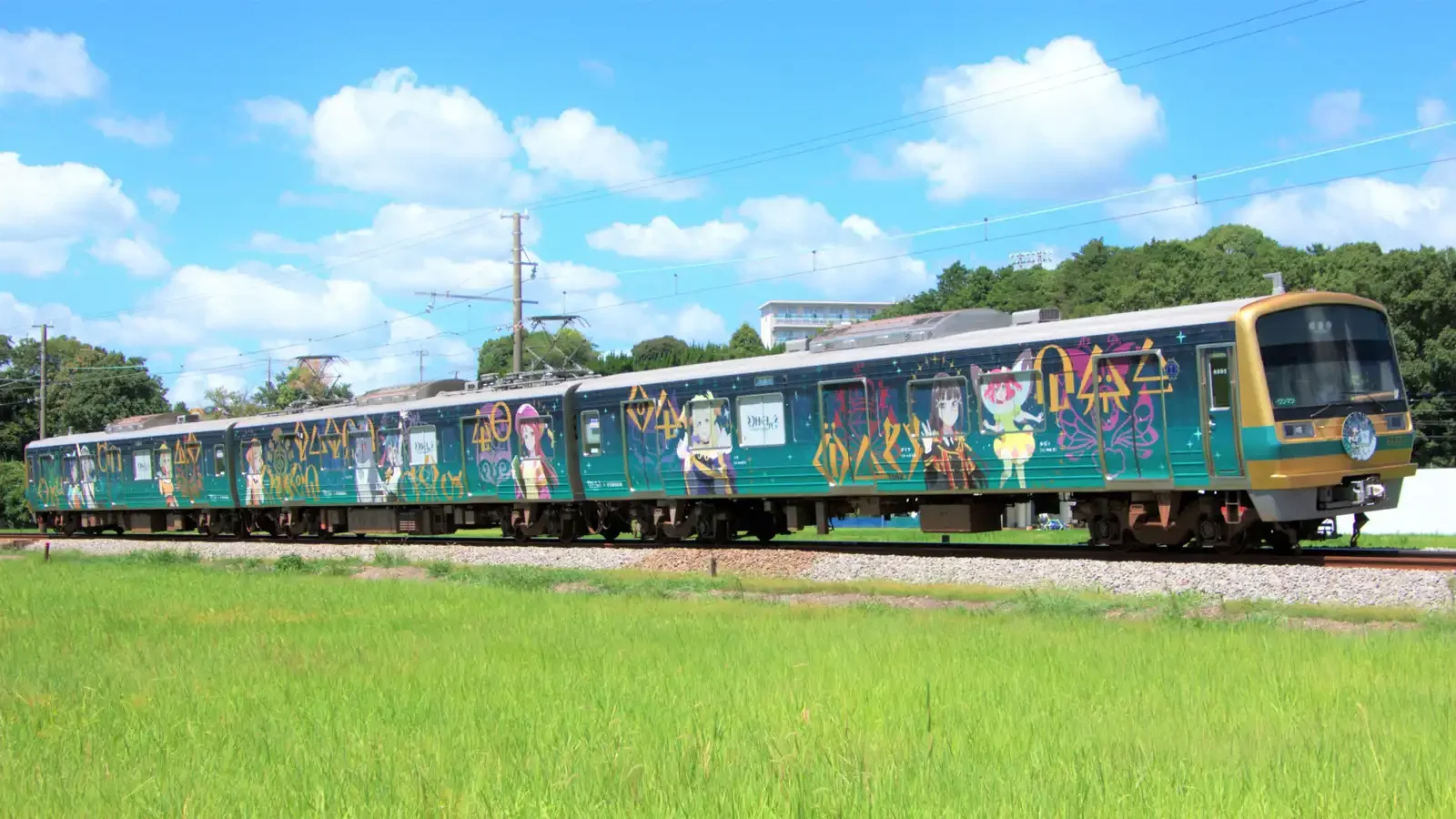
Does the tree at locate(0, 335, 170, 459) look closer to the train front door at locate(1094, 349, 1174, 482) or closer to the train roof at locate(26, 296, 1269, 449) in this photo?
the train roof at locate(26, 296, 1269, 449)

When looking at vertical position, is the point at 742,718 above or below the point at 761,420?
below

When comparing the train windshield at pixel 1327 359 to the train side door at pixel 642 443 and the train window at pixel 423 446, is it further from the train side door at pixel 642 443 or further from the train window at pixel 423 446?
the train window at pixel 423 446

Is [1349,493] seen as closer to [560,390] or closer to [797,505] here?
[797,505]

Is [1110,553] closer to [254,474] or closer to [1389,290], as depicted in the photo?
[254,474]

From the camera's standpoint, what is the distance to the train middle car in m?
15.3

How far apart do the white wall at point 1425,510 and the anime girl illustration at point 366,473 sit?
76.3 ft

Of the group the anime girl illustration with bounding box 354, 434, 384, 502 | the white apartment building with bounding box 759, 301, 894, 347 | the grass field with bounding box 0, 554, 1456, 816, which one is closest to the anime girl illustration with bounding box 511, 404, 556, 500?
the anime girl illustration with bounding box 354, 434, 384, 502

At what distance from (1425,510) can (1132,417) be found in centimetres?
2101

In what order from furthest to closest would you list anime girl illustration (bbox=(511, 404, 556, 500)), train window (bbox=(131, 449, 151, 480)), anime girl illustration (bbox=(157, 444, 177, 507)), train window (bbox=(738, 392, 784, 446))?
train window (bbox=(131, 449, 151, 480))
anime girl illustration (bbox=(157, 444, 177, 507))
anime girl illustration (bbox=(511, 404, 556, 500))
train window (bbox=(738, 392, 784, 446))

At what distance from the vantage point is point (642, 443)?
912 inches

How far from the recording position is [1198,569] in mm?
14359

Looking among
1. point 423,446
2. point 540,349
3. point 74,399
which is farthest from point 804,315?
point 423,446

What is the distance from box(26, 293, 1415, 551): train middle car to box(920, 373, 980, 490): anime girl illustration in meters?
0.03

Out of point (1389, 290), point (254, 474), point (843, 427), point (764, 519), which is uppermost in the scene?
point (1389, 290)
